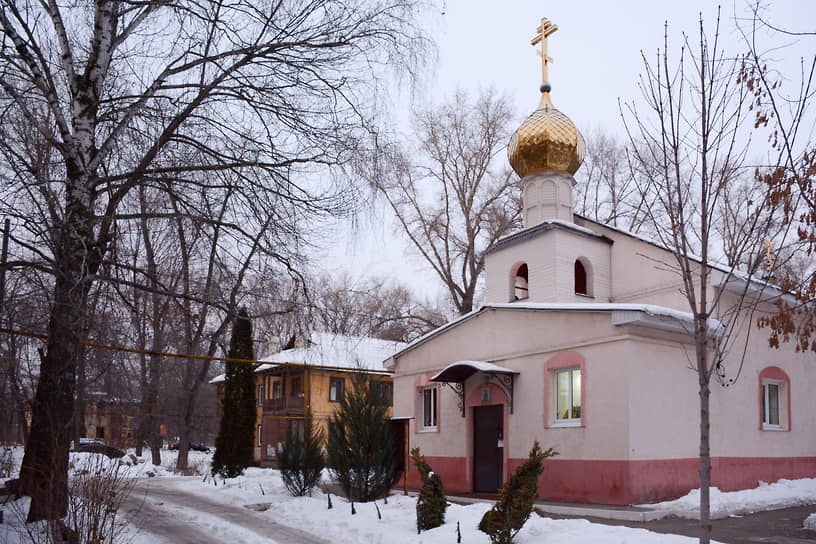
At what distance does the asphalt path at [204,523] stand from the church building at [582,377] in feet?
18.4

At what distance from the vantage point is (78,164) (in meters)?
8.67

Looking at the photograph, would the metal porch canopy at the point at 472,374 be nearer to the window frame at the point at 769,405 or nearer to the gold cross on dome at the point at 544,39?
the window frame at the point at 769,405

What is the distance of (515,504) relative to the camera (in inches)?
333

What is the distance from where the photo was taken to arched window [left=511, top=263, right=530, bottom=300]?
19.7 meters

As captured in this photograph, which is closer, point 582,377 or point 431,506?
point 431,506

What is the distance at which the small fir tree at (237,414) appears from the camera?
2002 cm

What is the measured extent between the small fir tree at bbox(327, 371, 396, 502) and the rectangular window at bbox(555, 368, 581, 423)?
362cm

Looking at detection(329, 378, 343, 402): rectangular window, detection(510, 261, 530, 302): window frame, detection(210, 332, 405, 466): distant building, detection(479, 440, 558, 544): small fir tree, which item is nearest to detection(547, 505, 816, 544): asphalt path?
detection(479, 440, 558, 544): small fir tree

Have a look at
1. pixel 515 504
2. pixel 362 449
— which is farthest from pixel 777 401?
pixel 515 504

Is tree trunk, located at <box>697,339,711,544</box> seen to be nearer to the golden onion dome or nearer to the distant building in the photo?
the golden onion dome

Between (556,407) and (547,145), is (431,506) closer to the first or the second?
(556,407)

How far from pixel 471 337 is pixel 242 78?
33.1 ft

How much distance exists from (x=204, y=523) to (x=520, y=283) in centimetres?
1228

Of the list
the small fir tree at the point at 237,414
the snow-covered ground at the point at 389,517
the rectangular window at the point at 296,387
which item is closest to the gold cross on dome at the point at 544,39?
the small fir tree at the point at 237,414
